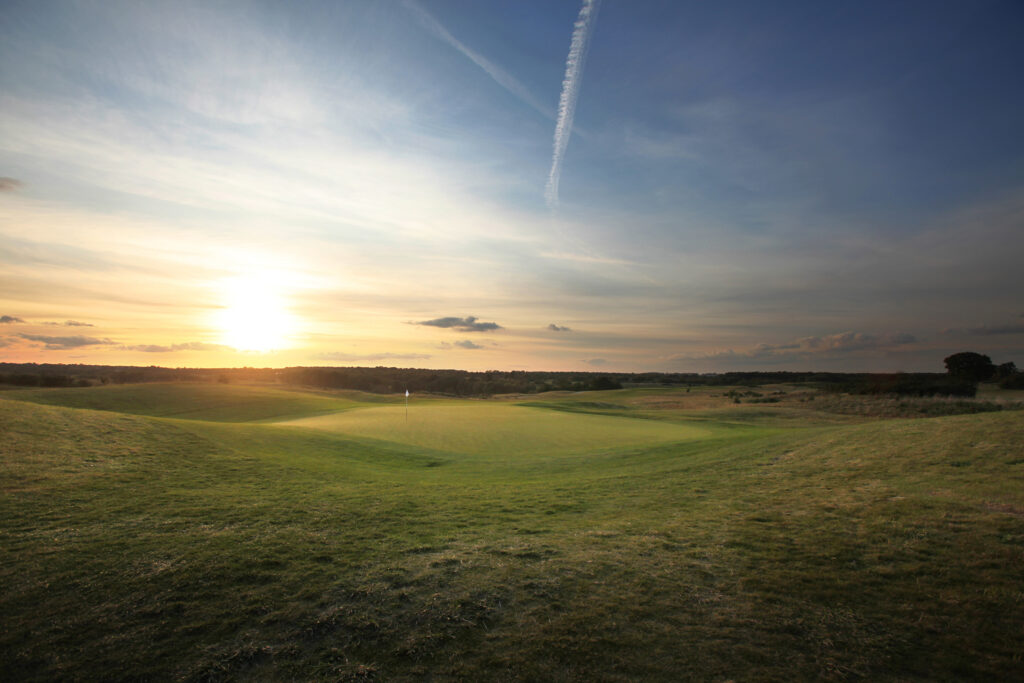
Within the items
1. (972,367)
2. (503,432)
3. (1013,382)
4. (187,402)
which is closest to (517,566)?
(503,432)

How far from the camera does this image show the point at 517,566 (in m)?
6.82

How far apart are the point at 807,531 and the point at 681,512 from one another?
7.59 feet

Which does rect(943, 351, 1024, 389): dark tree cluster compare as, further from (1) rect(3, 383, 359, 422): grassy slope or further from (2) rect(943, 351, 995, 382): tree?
(1) rect(3, 383, 359, 422): grassy slope

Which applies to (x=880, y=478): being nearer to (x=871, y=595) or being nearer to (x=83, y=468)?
(x=871, y=595)

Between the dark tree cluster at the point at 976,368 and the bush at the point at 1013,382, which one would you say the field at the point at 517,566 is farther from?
the dark tree cluster at the point at 976,368

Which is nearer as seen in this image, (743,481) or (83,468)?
(83,468)

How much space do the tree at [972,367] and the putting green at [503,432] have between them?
2813 inches

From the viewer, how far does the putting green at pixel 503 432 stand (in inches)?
861

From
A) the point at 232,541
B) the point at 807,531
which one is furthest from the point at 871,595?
the point at 232,541

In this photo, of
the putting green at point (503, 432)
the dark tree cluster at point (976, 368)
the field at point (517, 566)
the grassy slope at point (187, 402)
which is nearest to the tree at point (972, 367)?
the dark tree cluster at point (976, 368)

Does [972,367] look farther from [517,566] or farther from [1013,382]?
[517,566]

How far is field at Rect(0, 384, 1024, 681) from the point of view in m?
4.74

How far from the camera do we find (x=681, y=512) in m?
9.59

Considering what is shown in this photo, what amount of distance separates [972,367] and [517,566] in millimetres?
93835
